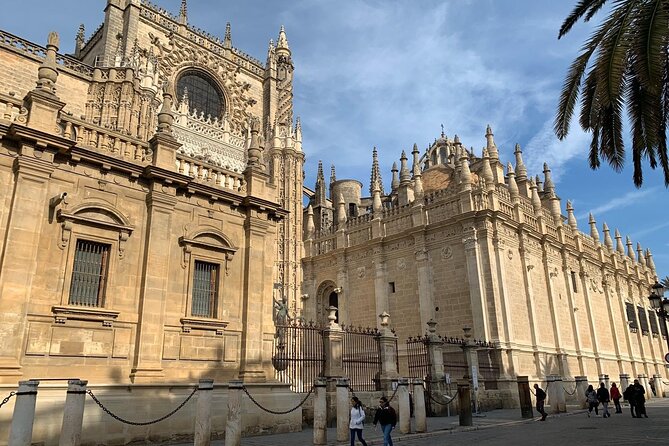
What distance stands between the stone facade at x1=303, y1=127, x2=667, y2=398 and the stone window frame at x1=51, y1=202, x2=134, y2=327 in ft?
51.1

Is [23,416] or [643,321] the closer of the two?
[23,416]

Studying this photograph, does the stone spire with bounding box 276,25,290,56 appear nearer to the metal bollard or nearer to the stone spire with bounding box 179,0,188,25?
the stone spire with bounding box 179,0,188,25

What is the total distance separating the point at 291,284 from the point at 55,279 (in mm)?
21425

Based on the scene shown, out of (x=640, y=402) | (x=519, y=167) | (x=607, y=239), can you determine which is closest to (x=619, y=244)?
(x=607, y=239)

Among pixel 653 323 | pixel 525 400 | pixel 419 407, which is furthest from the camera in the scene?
pixel 653 323

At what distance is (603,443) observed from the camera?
32.9 feet

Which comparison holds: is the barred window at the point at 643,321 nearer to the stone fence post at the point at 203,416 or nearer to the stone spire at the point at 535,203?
the stone spire at the point at 535,203

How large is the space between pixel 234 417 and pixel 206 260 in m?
4.33

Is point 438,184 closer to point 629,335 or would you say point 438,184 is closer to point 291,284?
point 291,284

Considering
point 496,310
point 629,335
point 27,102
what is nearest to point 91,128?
point 27,102

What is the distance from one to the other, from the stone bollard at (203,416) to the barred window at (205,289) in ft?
9.93

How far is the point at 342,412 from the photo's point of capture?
11211 mm

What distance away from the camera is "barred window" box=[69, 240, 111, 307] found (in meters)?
10.4

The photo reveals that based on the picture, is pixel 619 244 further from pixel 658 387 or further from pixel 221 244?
pixel 221 244
